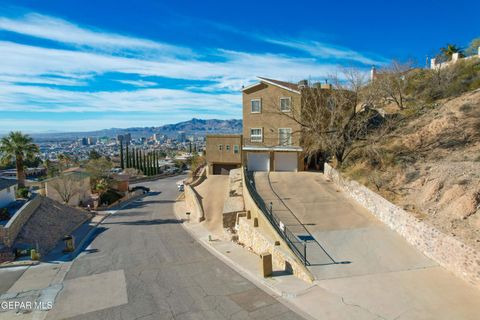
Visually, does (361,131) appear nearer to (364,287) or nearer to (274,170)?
(274,170)

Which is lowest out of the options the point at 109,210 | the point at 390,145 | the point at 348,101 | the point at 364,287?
the point at 109,210

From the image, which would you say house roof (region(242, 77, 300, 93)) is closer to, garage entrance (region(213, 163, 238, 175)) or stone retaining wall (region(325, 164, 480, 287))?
garage entrance (region(213, 163, 238, 175))

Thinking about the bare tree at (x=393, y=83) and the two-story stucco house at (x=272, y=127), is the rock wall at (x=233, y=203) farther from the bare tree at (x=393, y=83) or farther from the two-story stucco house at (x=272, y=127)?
the bare tree at (x=393, y=83)

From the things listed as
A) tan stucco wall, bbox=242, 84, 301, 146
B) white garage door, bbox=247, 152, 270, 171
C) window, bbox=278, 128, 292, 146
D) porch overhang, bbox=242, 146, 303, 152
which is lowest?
white garage door, bbox=247, 152, 270, 171

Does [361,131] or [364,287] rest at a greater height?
[361,131]

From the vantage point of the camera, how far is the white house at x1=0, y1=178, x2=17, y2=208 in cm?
2775

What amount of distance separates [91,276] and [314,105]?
75.4 ft

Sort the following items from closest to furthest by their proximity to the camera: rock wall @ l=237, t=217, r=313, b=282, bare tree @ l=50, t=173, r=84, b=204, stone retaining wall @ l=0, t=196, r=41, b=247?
rock wall @ l=237, t=217, r=313, b=282 → stone retaining wall @ l=0, t=196, r=41, b=247 → bare tree @ l=50, t=173, r=84, b=204

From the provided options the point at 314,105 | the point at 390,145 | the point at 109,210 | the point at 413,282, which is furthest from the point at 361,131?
the point at 109,210

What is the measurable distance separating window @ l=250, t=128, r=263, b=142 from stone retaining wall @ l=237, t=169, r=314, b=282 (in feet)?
34.1

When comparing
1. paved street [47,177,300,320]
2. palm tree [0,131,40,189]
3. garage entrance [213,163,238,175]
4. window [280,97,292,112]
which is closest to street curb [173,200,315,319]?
paved street [47,177,300,320]

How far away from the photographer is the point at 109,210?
120 feet

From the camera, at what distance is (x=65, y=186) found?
35.4m

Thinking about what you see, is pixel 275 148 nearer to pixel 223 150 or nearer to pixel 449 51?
pixel 223 150
